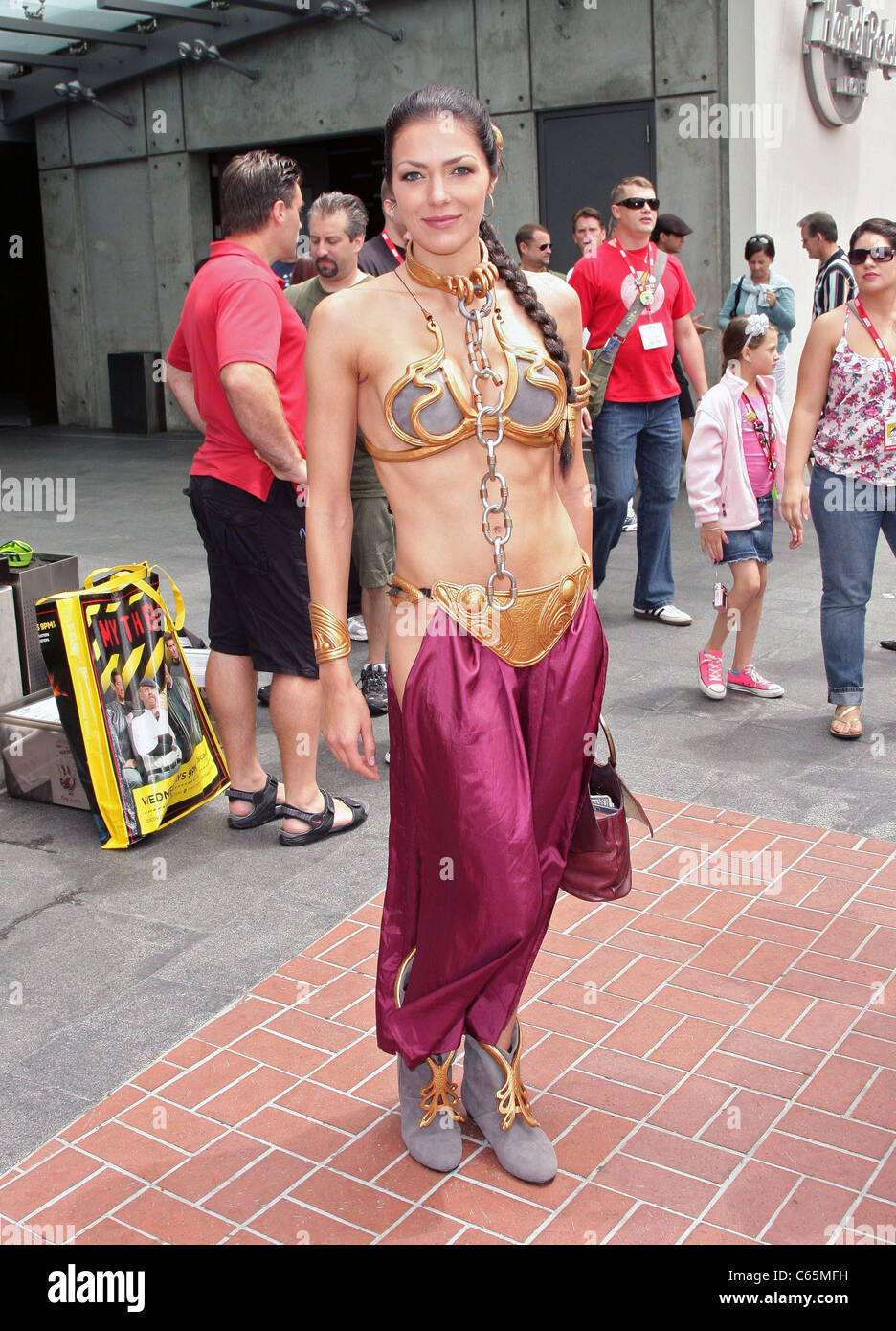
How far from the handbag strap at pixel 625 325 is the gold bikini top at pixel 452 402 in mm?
4189

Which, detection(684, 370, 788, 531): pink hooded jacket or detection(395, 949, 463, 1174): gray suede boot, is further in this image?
detection(684, 370, 788, 531): pink hooded jacket

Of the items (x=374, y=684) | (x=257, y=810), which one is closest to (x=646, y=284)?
(x=374, y=684)

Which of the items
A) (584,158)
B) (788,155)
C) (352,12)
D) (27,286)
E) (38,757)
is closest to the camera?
(38,757)

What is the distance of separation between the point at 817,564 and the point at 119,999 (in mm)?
5865

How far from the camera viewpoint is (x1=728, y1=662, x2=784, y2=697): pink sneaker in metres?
5.95

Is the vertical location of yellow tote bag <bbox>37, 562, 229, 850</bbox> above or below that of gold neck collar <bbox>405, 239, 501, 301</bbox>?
below

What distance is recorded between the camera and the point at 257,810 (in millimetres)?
4797

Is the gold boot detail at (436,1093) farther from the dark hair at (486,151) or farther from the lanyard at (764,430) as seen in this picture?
the lanyard at (764,430)

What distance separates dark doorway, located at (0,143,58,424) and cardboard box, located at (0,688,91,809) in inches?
560

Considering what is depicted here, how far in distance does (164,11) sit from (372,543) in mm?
10185

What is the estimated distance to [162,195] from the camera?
52.1 feet

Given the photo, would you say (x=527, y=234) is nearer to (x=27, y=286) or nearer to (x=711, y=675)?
(x=711, y=675)

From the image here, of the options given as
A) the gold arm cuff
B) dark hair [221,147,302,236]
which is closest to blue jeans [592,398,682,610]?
dark hair [221,147,302,236]

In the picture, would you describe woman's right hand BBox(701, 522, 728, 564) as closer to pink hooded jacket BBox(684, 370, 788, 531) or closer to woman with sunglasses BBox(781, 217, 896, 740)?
pink hooded jacket BBox(684, 370, 788, 531)
